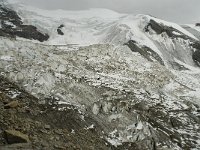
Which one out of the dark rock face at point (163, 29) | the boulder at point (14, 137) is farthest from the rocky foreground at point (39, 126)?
the dark rock face at point (163, 29)

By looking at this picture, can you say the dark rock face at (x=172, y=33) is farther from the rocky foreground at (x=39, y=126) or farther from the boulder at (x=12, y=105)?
the boulder at (x=12, y=105)

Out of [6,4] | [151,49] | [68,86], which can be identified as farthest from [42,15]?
[68,86]

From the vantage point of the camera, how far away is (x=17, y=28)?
61969 millimetres

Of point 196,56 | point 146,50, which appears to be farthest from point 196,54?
point 146,50

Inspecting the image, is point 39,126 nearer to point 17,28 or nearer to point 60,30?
point 17,28

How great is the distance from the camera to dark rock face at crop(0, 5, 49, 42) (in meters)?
59.5

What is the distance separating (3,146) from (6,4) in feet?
212

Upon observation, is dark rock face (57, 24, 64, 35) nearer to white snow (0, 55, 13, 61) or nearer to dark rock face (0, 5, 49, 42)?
dark rock face (0, 5, 49, 42)

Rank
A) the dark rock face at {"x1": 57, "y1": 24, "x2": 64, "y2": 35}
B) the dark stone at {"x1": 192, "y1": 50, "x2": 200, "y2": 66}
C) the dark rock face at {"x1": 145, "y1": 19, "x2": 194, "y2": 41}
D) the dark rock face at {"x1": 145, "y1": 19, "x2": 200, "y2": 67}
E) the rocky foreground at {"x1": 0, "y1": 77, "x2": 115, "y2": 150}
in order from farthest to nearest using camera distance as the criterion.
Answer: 1. the dark rock face at {"x1": 57, "y1": 24, "x2": 64, "y2": 35}
2. the dark rock face at {"x1": 145, "y1": 19, "x2": 194, "y2": 41}
3. the dark rock face at {"x1": 145, "y1": 19, "x2": 200, "y2": 67}
4. the dark stone at {"x1": 192, "y1": 50, "x2": 200, "y2": 66}
5. the rocky foreground at {"x1": 0, "y1": 77, "x2": 115, "y2": 150}

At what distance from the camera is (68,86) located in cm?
2230

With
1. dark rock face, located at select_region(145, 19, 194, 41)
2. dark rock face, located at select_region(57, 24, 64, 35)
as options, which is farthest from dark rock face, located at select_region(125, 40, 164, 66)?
dark rock face, located at select_region(57, 24, 64, 35)

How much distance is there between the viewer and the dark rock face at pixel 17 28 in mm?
59534

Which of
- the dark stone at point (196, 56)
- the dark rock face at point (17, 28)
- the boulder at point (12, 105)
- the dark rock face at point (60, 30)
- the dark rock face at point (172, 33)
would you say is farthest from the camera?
the dark rock face at point (60, 30)

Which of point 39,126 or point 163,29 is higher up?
point 39,126
